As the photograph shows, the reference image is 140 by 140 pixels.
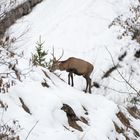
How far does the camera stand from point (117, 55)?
21297 mm

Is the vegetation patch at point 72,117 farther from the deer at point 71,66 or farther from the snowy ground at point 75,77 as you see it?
the deer at point 71,66

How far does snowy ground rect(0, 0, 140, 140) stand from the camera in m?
9.04

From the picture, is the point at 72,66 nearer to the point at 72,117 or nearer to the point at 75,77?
the point at 72,117

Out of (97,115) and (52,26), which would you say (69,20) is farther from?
(97,115)

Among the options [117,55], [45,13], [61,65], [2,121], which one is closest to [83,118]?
[2,121]

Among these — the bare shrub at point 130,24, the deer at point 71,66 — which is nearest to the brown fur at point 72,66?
the deer at point 71,66

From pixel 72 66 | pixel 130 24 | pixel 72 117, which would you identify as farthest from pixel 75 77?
pixel 72 117

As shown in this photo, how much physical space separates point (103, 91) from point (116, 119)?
7938 mm

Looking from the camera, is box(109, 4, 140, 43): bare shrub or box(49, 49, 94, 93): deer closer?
box(49, 49, 94, 93): deer

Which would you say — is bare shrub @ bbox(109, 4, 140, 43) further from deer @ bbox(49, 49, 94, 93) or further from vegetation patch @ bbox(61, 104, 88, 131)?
vegetation patch @ bbox(61, 104, 88, 131)

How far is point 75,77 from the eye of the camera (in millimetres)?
19031

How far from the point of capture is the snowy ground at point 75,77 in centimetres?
904

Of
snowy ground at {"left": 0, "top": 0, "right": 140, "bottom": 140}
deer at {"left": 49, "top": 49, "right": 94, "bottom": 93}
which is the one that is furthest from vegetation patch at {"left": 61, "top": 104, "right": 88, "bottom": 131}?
deer at {"left": 49, "top": 49, "right": 94, "bottom": 93}

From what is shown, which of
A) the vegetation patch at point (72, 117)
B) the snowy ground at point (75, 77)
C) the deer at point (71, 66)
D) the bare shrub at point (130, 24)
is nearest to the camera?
the snowy ground at point (75, 77)
